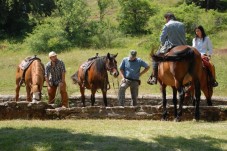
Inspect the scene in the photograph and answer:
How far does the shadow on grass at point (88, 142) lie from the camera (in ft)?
23.7

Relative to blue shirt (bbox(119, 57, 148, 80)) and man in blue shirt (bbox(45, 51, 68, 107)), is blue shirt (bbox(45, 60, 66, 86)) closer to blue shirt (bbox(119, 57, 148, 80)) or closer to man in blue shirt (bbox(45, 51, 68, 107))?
man in blue shirt (bbox(45, 51, 68, 107))

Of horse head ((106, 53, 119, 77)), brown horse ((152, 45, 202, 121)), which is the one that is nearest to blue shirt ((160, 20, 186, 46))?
brown horse ((152, 45, 202, 121))

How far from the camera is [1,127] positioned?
9.23 meters

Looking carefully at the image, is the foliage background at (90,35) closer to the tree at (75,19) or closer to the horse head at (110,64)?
the tree at (75,19)

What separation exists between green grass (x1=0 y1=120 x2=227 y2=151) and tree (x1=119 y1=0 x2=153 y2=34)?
30621 millimetres

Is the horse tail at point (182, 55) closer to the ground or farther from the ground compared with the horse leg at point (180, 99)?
farther from the ground

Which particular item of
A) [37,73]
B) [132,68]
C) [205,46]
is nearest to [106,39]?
[132,68]

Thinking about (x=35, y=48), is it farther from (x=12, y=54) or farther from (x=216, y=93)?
(x=216, y=93)

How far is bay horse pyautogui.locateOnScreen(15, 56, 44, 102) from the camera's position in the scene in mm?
11750

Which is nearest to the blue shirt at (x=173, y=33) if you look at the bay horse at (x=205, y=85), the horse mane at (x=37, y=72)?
the bay horse at (x=205, y=85)

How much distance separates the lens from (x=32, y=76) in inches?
493

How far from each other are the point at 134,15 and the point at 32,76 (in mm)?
28267

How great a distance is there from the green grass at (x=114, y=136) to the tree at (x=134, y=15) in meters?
30.6

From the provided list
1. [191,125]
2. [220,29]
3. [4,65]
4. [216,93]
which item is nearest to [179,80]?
[191,125]
